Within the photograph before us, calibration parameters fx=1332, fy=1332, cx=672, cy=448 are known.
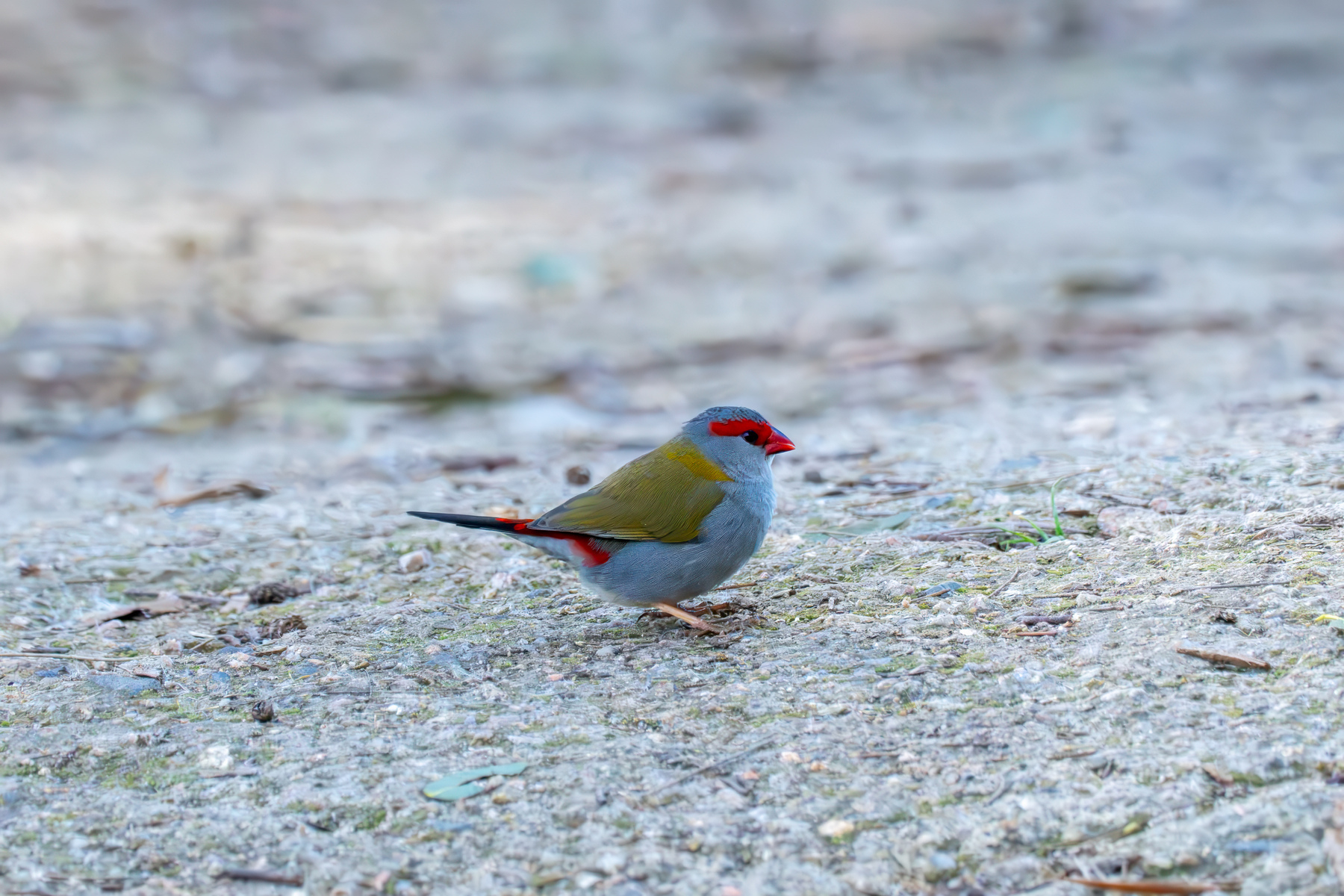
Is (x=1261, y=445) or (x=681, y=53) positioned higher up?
(x=681, y=53)

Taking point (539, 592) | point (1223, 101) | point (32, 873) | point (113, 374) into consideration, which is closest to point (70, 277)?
point (113, 374)

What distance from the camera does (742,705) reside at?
2818 mm

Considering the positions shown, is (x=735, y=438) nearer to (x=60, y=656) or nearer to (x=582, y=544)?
(x=582, y=544)

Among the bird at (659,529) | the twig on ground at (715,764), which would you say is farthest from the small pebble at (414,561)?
the twig on ground at (715,764)

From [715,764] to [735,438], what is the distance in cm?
111

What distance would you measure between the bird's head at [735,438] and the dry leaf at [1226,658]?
112cm

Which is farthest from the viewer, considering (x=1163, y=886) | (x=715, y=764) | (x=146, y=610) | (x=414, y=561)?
(x=414, y=561)

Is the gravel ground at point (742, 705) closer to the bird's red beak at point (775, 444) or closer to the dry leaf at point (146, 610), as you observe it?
the dry leaf at point (146, 610)

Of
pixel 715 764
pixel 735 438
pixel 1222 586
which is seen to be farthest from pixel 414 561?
pixel 1222 586

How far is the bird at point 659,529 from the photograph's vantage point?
323cm

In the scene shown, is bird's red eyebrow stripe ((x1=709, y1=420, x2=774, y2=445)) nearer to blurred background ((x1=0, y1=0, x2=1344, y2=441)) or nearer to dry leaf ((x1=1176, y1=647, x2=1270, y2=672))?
dry leaf ((x1=1176, y1=647, x2=1270, y2=672))

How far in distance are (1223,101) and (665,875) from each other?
10.3 meters

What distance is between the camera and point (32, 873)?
2.32 m

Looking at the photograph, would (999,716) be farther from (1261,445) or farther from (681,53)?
(681,53)
